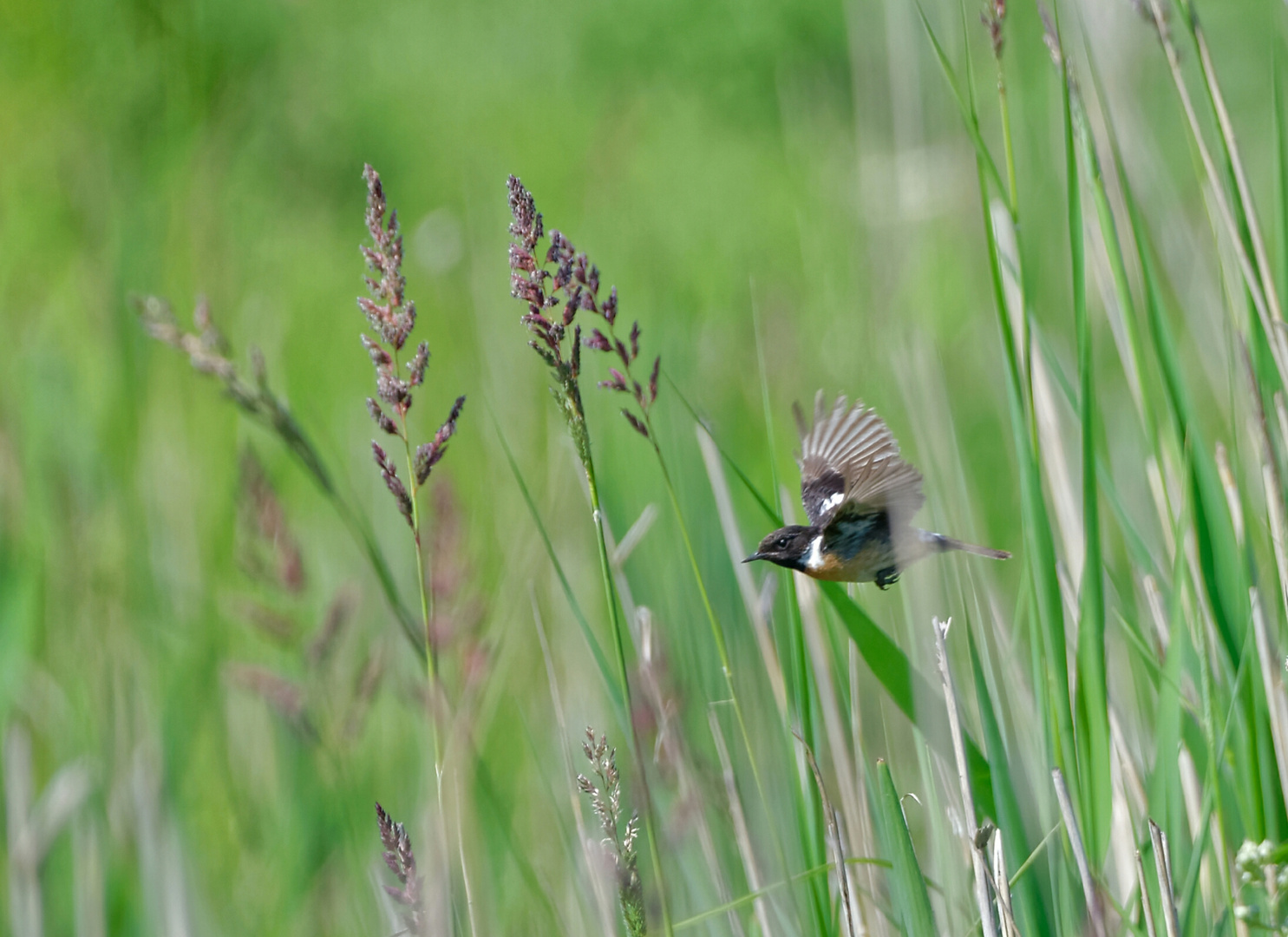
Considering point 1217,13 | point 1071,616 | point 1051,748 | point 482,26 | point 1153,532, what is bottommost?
point 1051,748

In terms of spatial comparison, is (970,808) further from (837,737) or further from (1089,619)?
(837,737)

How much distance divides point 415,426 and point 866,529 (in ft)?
9.81

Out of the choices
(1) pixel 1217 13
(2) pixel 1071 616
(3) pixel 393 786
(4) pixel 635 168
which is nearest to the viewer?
(2) pixel 1071 616

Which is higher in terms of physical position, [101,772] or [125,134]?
[125,134]

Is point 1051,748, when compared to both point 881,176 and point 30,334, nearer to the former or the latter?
point 881,176

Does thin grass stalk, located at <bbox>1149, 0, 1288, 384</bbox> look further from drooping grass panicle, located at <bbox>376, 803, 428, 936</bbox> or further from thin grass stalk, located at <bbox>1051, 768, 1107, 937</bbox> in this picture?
drooping grass panicle, located at <bbox>376, 803, 428, 936</bbox>

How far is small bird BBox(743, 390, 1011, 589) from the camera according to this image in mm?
1019

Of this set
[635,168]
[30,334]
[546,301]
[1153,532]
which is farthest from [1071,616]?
[635,168]

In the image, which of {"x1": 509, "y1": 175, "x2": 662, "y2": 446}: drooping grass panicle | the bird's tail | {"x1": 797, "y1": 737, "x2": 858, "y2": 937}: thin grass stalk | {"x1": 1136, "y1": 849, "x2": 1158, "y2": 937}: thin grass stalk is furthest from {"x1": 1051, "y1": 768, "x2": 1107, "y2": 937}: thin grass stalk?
{"x1": 509, "y1": 175, "x2": 662, "y2": 446}: drooping grass panicle

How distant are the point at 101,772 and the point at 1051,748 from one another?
1.28 m

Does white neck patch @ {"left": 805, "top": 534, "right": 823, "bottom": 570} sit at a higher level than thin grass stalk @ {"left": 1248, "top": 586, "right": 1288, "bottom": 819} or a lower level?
higher

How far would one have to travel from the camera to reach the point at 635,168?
21.2 ft

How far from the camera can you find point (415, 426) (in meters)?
3.89

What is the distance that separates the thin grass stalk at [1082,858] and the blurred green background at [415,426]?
22 centimetres
